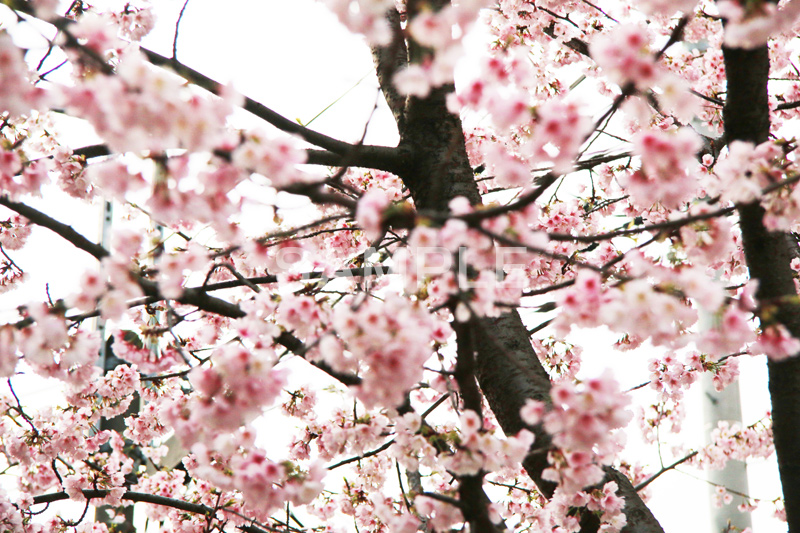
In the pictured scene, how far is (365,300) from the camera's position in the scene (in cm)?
166

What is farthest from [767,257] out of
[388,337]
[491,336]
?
[388,337]

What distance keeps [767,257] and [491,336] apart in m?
0.92

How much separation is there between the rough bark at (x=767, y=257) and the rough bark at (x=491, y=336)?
50 centimetres

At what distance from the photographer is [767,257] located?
6.59 feet

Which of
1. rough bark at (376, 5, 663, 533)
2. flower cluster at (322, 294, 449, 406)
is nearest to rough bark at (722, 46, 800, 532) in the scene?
rough bark at (376, 5, 663, 533)

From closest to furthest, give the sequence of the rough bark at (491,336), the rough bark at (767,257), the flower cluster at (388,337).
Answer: the flower cluster at (388,337), the rough bark at (767,257), the rough bark at (491,336)

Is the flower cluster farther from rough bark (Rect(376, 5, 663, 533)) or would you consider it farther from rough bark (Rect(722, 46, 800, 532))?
rough bark (Rect(722, 46, 800, 532))

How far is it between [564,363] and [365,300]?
2488 mm

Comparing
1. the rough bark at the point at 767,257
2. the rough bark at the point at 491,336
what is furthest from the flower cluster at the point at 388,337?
the rough bark at the point at 767,257

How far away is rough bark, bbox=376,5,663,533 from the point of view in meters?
2.26

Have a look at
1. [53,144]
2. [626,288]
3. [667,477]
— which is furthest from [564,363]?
[53,144]

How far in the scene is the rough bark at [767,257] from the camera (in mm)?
1966

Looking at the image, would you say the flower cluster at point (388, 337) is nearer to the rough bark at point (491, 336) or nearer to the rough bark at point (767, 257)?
the rough bark at point (491, 336)

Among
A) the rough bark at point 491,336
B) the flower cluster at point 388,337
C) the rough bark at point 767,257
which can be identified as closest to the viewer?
the flower cluster at point 388,337
